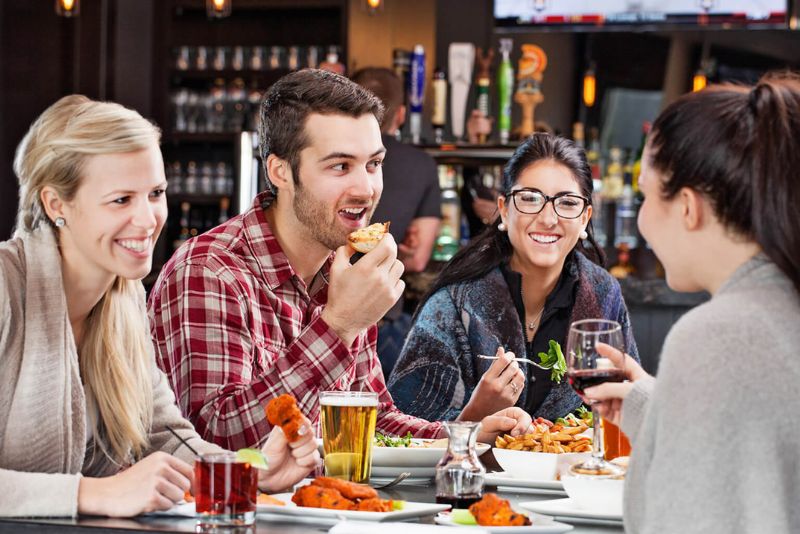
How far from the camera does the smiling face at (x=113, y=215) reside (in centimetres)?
204

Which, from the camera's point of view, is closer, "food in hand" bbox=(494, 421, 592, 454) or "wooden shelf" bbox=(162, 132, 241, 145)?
"food in hand" bbox=(494, 421, 592, 454)

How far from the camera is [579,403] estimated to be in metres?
3.18

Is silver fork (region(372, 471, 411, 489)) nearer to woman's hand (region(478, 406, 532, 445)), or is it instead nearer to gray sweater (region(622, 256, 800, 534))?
woman's hand (region(478, 406, 532, 445))

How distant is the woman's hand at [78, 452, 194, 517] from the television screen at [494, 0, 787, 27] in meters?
4.75

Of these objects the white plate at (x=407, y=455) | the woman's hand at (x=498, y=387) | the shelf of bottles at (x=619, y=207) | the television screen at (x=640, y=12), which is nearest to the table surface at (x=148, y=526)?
the white plate at (x=407, y=455)

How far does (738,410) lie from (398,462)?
88 cm

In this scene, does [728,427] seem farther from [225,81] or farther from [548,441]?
[225,81]

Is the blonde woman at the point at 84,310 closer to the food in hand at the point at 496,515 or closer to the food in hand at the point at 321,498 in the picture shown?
the food in hand at the point at 321,498

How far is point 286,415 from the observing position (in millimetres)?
1910

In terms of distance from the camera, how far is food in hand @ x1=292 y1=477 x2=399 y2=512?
5.79 feet

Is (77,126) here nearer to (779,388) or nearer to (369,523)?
(369,523)

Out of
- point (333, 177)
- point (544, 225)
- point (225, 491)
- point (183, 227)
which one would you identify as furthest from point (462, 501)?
point (183, 227)

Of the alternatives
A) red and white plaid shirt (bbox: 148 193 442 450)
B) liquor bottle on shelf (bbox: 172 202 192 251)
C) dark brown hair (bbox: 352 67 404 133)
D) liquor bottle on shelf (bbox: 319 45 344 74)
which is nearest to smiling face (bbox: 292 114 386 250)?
red and white plaid shirt (bbox: 148 193 442 450)

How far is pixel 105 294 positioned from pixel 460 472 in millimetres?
759
